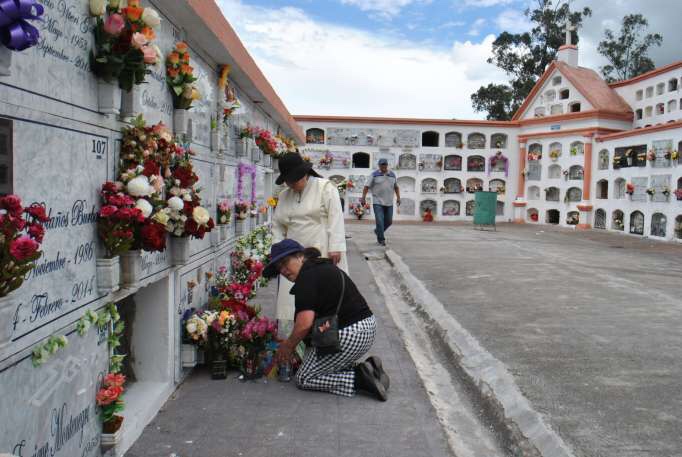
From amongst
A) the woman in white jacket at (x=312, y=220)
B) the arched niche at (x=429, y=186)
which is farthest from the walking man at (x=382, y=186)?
the arched niche at (x=429, y=186)

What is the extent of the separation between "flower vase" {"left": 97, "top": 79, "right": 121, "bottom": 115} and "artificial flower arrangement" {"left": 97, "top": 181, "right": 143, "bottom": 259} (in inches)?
11.8

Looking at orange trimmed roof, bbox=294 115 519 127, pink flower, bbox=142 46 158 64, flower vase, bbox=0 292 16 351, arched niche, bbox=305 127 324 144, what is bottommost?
flower vase, bbox=0 292 16 351

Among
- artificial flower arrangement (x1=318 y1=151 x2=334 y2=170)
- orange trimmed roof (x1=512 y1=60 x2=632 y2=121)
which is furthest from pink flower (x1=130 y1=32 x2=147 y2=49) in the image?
artificial flower arrangement (x1=318 y1=151 x2=334 y2=170)

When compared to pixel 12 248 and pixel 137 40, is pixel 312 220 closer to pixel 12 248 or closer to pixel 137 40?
pixel 137 40

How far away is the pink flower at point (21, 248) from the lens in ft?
5.02

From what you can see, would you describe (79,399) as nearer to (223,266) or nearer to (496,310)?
(223,266)

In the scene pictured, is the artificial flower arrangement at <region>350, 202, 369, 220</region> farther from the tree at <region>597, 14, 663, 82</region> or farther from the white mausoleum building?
the tree at <region>597, 14, 663, 82</region>

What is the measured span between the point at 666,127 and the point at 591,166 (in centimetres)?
424

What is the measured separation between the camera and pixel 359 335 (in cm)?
338

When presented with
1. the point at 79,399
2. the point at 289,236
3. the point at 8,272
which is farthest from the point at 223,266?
the point at 8,272

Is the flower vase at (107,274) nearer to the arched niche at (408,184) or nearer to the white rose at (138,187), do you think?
the white rose at (138,187)

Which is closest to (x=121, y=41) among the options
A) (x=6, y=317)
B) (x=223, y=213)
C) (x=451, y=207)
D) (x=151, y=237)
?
(x=151, y=237)

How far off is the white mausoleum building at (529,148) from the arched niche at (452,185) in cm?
4

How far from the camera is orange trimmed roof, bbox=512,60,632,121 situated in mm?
20641
